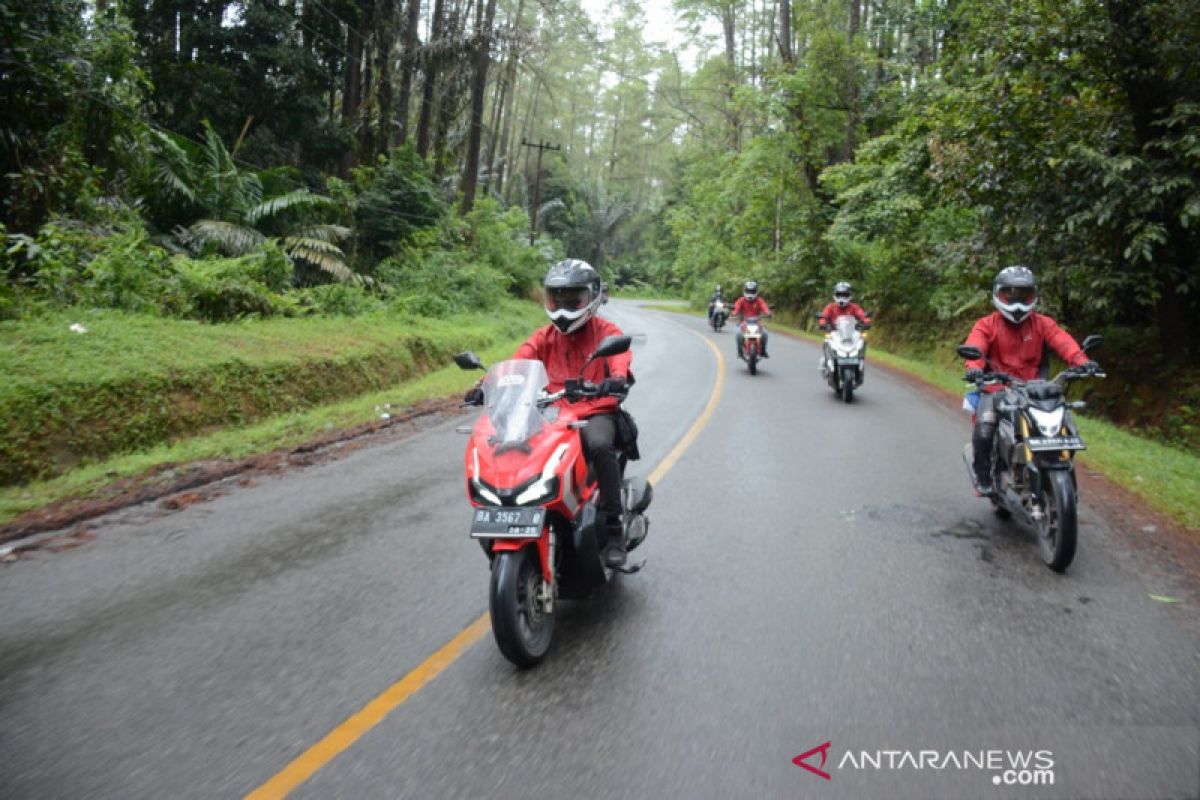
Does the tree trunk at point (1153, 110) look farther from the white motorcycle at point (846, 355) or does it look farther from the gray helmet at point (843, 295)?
the gray helmet at point (843, 295)

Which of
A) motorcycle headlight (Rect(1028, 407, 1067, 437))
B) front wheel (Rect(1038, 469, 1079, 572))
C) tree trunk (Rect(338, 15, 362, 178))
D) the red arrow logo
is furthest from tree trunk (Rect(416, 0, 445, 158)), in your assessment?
the red arrow logo

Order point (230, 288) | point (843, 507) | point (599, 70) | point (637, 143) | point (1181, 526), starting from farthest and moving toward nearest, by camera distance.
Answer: point (637, 143)
point (599, 70)
point (230, 288)
point (843, 507)
point (1181, 526)

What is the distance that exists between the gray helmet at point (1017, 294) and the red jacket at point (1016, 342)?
0.15 meters

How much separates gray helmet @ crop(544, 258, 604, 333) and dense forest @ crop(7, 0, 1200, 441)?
25.8 ft

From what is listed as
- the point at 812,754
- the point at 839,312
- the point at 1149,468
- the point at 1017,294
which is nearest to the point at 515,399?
the point at 812,754

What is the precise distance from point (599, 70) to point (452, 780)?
215ft

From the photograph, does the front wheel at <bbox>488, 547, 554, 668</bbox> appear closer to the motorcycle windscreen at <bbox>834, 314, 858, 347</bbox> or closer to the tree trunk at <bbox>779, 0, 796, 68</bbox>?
the motorcycle windscreen at <bbox>834, 314, 858, 347</bbox>

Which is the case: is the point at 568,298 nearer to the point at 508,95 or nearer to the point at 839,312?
the point at 839,312

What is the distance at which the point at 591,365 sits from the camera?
4926 millimetres

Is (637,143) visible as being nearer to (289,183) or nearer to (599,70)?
(599,70)

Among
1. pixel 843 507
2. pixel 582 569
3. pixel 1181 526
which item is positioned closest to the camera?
pixel 582 569

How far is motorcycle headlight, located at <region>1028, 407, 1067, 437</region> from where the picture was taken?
5.21 metres

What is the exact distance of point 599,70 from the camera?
204ft

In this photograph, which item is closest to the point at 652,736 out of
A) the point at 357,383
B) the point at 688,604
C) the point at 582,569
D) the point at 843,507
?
the point at 582,569
